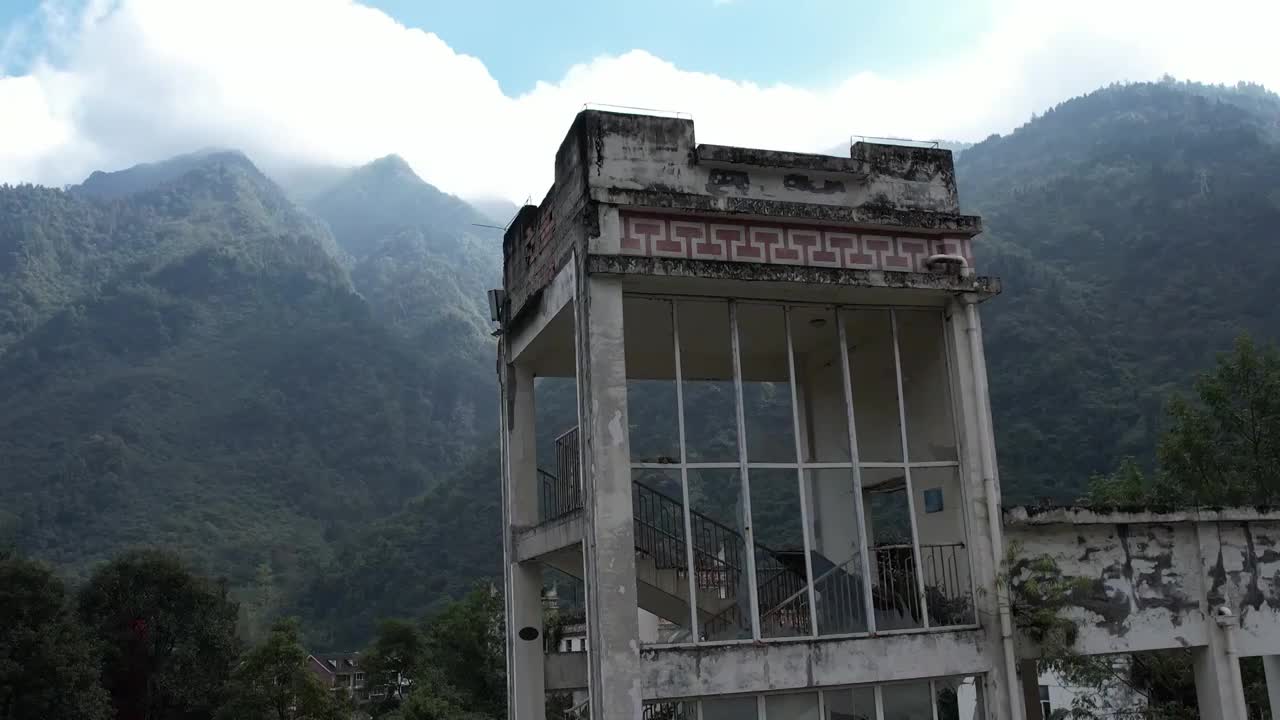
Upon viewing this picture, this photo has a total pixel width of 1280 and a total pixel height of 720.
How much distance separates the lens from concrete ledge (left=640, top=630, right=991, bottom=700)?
12.0m

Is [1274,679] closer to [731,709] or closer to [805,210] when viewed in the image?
[731,709]

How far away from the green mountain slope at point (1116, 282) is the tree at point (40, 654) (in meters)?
43.0

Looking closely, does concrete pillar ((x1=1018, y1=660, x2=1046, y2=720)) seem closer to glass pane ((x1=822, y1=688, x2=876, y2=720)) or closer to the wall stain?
glass pane ((x1=822, y1=688, x2=876, y2=720))

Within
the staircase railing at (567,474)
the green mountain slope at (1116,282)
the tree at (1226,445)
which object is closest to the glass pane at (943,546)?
the staircase railing at (567,474)

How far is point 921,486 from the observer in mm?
15000

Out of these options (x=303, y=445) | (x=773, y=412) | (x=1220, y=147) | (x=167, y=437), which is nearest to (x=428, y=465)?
(x=303, y=445)

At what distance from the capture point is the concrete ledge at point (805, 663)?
1205cm

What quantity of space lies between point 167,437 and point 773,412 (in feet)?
280

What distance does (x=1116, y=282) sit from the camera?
81.6m

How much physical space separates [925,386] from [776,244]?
323 cm

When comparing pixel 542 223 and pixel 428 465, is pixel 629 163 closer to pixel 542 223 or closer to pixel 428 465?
pixel 542 223

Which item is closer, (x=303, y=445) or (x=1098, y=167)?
(x=1098, y=167)

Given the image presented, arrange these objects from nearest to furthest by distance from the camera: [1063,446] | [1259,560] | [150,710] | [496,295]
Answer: [1259,560]
[496,295]
[150,710]
[1063,446]

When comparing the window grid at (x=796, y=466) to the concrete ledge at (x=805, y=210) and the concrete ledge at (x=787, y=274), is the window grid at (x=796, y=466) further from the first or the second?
the concrete ledge at (x=805, y=210)
